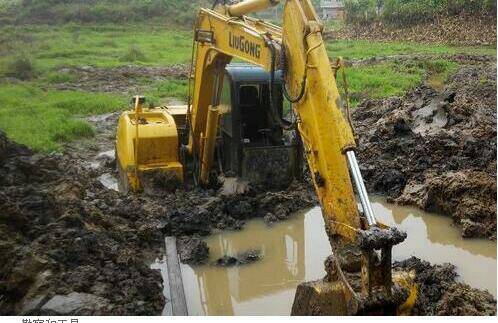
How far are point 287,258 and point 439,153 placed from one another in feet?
12.5

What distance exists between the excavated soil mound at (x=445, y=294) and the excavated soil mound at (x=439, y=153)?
45.8 inches

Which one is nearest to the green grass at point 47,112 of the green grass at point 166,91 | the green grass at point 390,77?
the green grass at point 166,91

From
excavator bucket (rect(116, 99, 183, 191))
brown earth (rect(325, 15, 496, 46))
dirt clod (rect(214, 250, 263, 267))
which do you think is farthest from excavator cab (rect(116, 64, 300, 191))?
brown earth (rect(325, 15, 496, 46))

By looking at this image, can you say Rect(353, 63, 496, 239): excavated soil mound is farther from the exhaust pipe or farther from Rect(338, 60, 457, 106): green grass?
the exhaust pipe

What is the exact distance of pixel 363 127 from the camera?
→ 38.4 ft

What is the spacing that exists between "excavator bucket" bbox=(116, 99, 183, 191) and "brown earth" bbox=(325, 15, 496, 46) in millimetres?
20621

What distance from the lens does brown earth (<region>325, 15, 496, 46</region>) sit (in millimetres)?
24922

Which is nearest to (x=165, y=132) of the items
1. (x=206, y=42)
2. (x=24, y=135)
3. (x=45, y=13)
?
(x=206, y=42)

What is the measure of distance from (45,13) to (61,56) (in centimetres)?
1493

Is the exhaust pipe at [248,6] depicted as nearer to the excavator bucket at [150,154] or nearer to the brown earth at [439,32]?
A: the excavator bucket at [150,154]

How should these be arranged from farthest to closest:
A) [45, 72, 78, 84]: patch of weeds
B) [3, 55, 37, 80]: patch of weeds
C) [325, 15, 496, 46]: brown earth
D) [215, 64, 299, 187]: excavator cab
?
[325, 15, 496, 46]: brown earth < [3, 55, 37, 80]: patch of weeds < [45, 72, 78, 84]: patch of weeds < [215, 64, 299, 187]: excavator cab

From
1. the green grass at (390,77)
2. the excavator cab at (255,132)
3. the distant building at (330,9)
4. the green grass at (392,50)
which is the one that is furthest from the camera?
the distant building at (330,9)

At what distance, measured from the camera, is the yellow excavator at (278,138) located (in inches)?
140

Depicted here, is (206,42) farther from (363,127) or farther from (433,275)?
(363,127)
